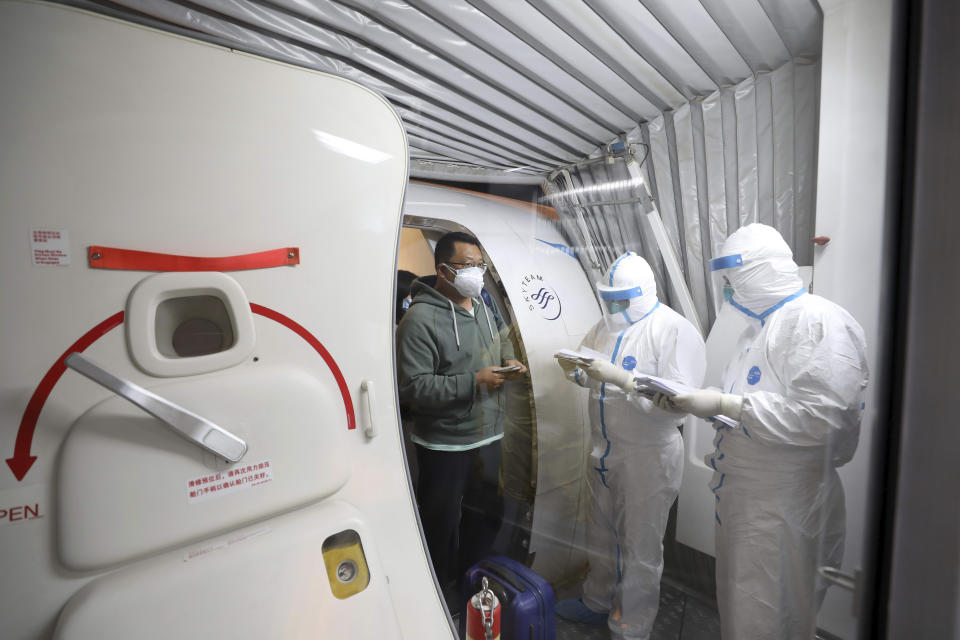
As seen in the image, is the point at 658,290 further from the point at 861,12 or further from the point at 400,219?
the point at 400,219

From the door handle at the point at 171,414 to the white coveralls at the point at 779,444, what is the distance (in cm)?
130

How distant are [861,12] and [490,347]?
4.00 ft

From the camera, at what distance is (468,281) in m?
1.39

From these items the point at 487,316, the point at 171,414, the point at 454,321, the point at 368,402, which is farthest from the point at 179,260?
the point at 487,316

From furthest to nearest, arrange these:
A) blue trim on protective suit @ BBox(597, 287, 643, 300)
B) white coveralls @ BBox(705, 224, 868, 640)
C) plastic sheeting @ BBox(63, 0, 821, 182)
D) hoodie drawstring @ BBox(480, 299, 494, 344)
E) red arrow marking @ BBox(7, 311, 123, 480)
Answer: blue trim on protective suit @ BBox(597, 287, 643, 300) → hoodie drawstring @ BBox(480, 299, 494, 344) → white coveralls @ BBox(705, 224, 868, 640) → plastic sheeting @ BBox(63, 0, 821, 182) → red arrow marking @ BBox(7, 311, 123, 480)

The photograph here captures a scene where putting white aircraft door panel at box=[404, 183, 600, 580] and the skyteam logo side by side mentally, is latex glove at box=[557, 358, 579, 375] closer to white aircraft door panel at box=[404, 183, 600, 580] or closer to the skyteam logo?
white aircraft door panel at box=[404, 183, 600, 580]

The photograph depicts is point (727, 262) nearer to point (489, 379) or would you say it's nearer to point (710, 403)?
point (710, 403)

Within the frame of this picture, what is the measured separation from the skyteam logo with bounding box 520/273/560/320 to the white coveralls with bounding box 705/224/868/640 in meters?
0.73

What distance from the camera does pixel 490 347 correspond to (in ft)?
4.94

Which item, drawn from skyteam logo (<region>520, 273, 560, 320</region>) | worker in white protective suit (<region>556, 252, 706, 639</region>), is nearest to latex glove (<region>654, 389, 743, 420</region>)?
worker in white protective suit (<region>556, 252, 706, 639</region>)

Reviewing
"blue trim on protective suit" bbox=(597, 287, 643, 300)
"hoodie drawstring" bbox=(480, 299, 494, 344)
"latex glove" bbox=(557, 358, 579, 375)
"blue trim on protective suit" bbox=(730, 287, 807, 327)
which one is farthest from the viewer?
"latex glove" bbox=(557, 358, 579, 375)

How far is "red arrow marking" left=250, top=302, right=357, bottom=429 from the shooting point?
0.83 meters

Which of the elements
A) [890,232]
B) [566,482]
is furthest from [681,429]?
[890,232]

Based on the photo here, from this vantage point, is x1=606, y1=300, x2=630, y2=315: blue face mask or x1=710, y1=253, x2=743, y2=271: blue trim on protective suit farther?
x1=606, y1=300, x2=630, y2=315: blue face mask
